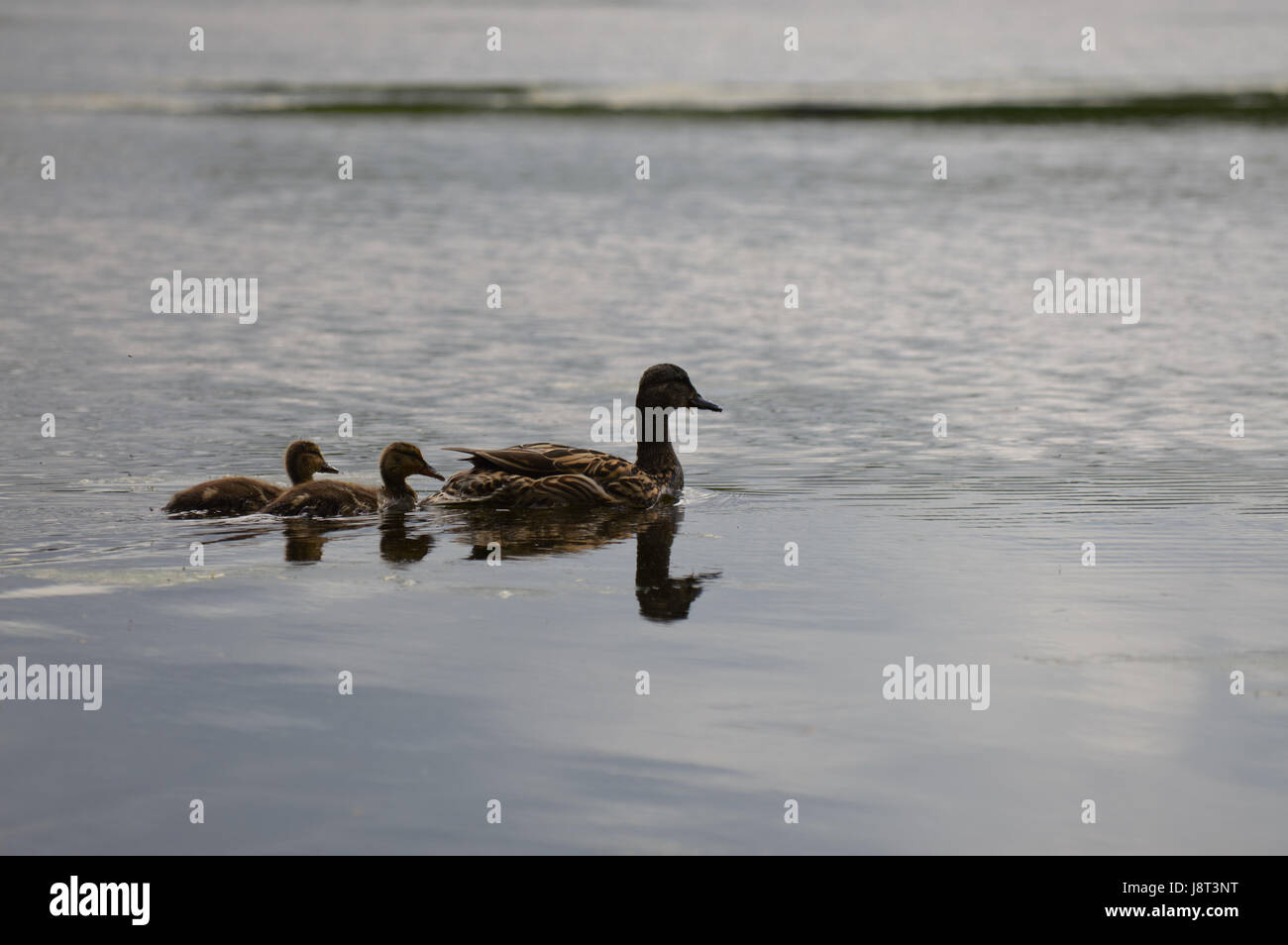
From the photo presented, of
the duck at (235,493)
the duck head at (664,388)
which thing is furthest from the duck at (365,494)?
the duck head at (664,388)

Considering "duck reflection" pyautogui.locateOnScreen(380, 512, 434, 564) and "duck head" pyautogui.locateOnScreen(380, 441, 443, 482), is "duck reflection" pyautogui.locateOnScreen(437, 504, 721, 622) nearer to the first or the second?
"duck reflection" pyautogui.locateOnScreen(380, 512, 434, 564)

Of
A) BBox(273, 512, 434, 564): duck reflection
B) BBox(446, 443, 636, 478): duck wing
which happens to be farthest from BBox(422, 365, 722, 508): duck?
BBox(273, 512, 434, 564): duck reflection

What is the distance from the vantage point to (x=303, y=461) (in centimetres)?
1220

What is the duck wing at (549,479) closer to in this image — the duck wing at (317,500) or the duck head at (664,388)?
the duck head at (664,388)

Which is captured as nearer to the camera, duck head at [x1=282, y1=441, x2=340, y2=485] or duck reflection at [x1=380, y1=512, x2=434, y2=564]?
duck reflection at [x1=380, y1=512, x2=434, y2=564]

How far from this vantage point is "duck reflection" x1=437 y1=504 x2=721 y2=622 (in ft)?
32.9

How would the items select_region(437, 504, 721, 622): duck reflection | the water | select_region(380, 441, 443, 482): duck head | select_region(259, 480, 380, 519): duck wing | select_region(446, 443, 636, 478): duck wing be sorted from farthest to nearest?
1. select_region(446, 443, 636, 478): duck wing
2. select_region(380, 441, 443, 482): duck head
3. select_region(259, 480, 380, 519): duck wing
4. select_region(437, 504, 721, 622): duck reflection
5. the water

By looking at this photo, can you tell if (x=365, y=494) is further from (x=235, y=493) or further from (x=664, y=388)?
(x=664, y=388)

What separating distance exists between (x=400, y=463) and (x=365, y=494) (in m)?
0.31

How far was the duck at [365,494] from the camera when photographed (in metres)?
11.7

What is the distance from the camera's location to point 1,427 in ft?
46.8

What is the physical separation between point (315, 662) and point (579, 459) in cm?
414

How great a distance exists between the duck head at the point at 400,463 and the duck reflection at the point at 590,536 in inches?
15.9
